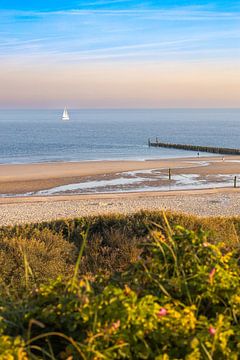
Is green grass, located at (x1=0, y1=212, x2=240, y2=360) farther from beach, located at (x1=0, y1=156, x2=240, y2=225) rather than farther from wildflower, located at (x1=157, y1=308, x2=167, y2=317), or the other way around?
beach, located at (x1=0, y1=156, x2=240, y2=225)

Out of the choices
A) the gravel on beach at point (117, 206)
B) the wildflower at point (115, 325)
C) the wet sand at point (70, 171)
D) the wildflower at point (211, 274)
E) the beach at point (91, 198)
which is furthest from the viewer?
the wet sand at point (70, 171)

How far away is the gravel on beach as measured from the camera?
2272cm

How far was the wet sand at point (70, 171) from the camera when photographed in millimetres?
35500

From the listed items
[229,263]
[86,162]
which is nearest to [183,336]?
[229,263]

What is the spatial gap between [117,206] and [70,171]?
18.5 m

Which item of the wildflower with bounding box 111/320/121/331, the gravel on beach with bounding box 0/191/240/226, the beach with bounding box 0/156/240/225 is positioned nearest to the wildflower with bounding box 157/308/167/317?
the wildflower with bounding box 111/320/121/331

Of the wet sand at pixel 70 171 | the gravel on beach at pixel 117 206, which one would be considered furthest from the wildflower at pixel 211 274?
the wet sand at pixel 70 171

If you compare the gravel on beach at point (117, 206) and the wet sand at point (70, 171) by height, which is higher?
the gravel on beach at point (117, 206)

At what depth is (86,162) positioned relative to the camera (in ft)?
169

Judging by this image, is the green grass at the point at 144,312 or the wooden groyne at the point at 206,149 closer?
the green grass at the point at 144,312

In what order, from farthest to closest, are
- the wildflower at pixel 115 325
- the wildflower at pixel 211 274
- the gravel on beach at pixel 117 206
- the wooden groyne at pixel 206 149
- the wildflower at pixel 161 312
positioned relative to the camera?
the wooden groyne at pixel 206 149, the gravel on beach at pixel 117 206, the wildflower at pixel 211 274, the wildflower at pixel 161 312, the wildflower at pixel 115 325

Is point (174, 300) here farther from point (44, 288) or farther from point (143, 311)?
point (44, 288)

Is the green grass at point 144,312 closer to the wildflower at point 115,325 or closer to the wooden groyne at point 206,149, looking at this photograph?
the wildflower at point 115,325

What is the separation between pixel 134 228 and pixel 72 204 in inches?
603
